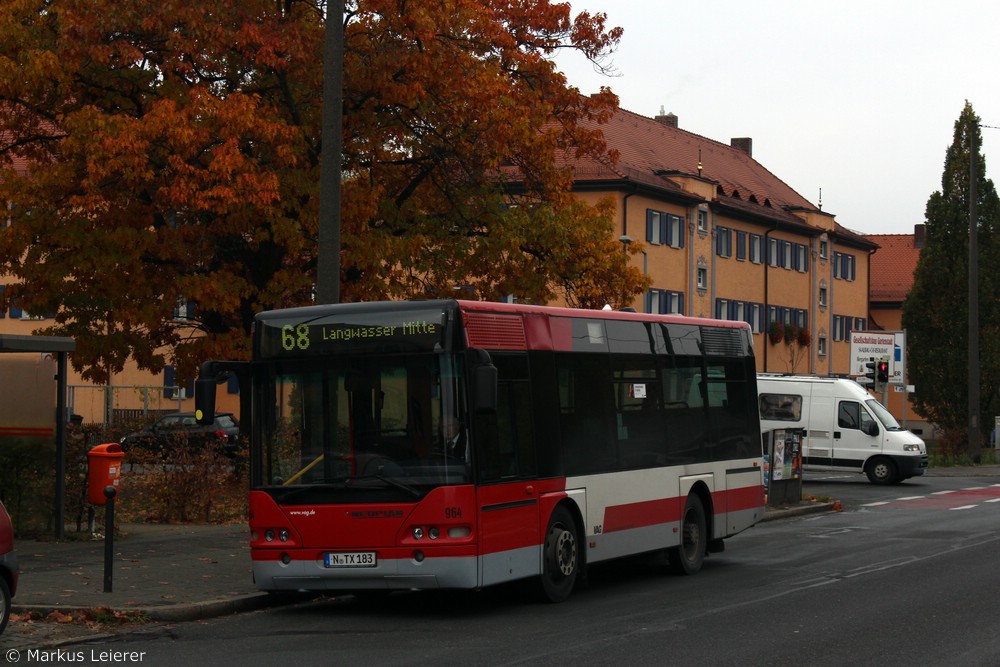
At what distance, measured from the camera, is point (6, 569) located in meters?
11.5

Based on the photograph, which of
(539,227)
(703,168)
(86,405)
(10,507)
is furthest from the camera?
(703,168)

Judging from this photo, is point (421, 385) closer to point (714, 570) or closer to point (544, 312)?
point (544, 312)

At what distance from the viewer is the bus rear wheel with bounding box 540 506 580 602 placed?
1429cm

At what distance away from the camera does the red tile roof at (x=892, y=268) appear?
101 metres

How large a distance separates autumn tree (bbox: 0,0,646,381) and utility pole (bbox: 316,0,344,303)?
9132 mm

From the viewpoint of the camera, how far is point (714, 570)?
1786 cm

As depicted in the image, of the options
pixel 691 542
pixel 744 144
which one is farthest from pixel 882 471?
pixel 744 144

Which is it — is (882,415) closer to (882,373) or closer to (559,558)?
(882,373)

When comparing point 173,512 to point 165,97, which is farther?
point 165,97

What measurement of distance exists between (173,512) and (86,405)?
85.8 ft

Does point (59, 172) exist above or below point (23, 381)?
above

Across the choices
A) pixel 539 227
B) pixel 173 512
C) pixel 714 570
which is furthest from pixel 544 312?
pixel 539 227

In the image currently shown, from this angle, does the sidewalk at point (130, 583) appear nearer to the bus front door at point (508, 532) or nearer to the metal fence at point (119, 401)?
the bus front door at point (508, 532)

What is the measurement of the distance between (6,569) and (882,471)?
1162 inches
